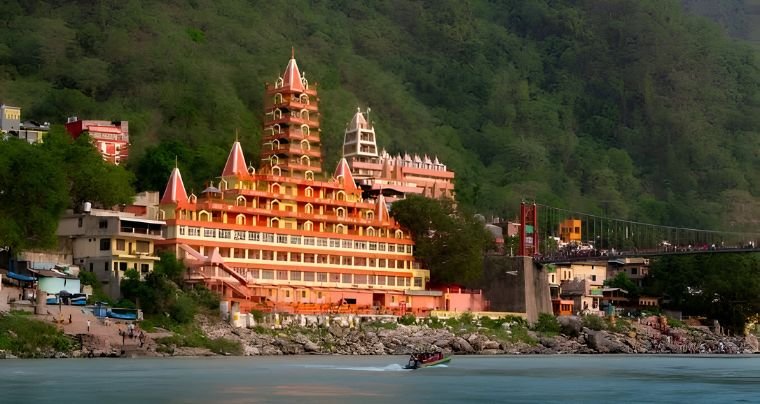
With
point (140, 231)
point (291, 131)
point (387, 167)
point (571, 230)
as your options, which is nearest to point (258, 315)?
point (140, 231)

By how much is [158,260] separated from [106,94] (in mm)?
49068

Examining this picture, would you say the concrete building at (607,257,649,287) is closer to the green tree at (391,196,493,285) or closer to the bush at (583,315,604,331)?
the bush at (583,315,604,331)

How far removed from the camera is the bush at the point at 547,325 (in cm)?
9862

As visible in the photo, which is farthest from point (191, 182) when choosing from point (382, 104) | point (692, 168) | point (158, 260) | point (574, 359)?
point (692, 168)

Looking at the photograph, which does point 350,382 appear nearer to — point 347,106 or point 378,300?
point 378,300

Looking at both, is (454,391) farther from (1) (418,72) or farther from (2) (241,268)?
(1) (418,72)

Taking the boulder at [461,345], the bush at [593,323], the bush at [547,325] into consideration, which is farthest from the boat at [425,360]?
the bush at [593,323]

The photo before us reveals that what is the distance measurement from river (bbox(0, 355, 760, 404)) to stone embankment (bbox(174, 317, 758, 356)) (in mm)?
3918

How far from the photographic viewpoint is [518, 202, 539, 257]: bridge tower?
10710 cm

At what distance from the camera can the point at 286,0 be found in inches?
7210

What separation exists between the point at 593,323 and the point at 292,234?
22574 millimetres

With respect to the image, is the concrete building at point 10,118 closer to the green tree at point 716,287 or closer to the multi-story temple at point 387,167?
the multi-story temple at point 387,167

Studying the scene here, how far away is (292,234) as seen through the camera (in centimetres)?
9319

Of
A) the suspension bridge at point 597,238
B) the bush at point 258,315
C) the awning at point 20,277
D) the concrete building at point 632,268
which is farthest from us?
the concrete building at point 632,268
